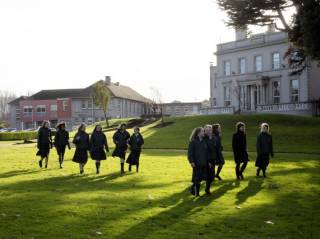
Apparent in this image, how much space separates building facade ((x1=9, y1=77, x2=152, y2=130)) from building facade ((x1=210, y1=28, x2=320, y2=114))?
27.9m

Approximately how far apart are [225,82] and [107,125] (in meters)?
16.3

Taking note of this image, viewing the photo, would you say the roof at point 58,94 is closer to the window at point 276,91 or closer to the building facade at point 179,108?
the building facade at point 179,108

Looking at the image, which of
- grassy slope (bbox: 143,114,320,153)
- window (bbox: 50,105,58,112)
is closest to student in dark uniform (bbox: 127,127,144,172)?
grassy slope (bbox: 143,114,320,153)

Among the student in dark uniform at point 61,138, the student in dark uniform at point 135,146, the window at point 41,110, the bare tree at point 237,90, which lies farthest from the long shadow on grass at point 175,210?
the window at point 41,110

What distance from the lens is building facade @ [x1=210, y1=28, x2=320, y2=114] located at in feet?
181

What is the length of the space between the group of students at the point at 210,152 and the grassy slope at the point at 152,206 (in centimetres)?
49

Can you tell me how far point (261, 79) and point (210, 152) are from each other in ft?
152

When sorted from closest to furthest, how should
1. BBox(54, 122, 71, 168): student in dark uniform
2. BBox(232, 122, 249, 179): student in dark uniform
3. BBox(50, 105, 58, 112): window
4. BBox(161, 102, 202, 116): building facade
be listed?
BBox(232, 122, 249, 179): student in dark uniform, BBox(54, 122, 71, 168): student in dark uniform, BBox(50, 105, 58, 112): window, BBox(161, 102, 202, 116): building facade

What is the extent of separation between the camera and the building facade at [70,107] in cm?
8944

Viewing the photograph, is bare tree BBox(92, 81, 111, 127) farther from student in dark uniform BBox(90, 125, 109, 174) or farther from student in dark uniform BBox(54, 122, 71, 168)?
student in dark uniform BBox(90, 125, 109, 174)

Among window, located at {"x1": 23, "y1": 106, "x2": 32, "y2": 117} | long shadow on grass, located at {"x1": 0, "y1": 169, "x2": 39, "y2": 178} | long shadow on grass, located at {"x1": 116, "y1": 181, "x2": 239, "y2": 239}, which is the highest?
window, located at {"x1": 23, "y1": 106, "x2": 32, "y2": 117}

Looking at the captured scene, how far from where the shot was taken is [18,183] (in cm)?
1511

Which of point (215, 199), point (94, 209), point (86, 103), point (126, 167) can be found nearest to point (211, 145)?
point (215, 199)

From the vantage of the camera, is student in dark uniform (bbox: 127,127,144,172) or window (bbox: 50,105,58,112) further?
window (bbox: 50,105,58,112)
